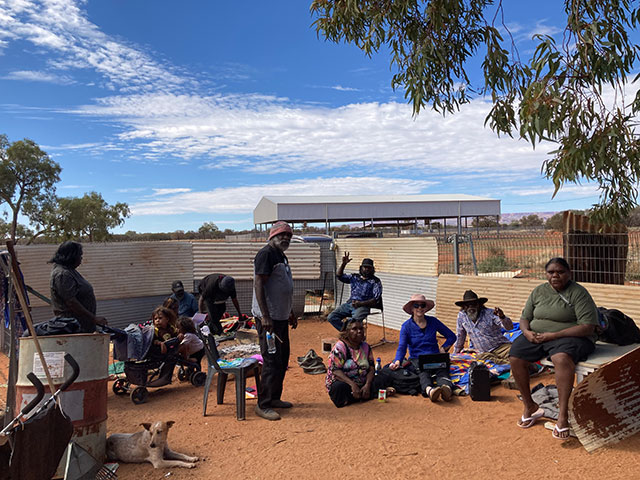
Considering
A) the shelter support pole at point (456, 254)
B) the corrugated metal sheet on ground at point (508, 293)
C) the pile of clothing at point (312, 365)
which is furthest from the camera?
the shelter support pole at point (456, 254)

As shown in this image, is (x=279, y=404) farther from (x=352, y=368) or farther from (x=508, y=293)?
(x=508, y=293)

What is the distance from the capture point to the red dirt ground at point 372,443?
3830mm

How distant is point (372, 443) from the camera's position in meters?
4.41

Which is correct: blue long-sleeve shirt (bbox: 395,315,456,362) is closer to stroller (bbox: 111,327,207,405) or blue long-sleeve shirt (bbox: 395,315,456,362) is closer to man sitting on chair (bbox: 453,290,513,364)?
man sitting on chair (bbox: 453,290,513,364)

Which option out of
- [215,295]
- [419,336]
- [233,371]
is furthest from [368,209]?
[233,371]

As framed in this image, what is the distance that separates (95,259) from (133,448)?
7445 millimetres

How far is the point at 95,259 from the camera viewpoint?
10.7 m

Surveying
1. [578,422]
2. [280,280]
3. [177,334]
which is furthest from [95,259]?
[578,422]

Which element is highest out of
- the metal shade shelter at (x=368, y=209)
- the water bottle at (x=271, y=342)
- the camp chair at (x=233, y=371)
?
the metal shade shelter at (x=368, y=209)

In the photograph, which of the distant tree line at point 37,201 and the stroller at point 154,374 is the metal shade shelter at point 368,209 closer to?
the distant tree line at point 37,201

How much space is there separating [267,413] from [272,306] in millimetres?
1085

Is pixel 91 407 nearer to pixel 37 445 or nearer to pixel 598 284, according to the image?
pixel 37 445

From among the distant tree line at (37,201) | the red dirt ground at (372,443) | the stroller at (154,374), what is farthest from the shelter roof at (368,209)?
the red dirt ground at (372,443)

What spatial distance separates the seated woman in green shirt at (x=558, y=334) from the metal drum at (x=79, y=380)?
3601 mm
